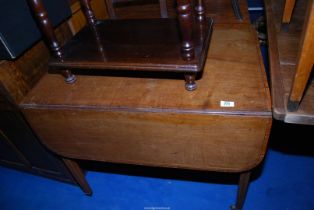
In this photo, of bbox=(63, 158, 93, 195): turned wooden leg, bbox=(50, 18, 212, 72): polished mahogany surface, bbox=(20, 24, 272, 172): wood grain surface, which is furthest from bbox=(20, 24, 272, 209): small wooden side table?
bbox=(63, 158, 93, 195): turned wooden leg

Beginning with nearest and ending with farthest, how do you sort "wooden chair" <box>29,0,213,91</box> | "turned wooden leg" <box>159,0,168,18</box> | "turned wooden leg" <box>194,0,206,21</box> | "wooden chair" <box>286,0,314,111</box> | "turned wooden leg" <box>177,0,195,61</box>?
"wooden chair" <box>286,0,314,111</box>
"turned wooden leg" <box>177,0,195,61</box>
"wooden chair" <box>29,0,213,91</box>
"turned wooden leg" <box>194,0,206,21</box>
"turned wooden leg" <box>159,0,168,18</box>

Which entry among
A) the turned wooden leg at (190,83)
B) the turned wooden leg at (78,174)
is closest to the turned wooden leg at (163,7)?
the turned wooden leg at (190,83)

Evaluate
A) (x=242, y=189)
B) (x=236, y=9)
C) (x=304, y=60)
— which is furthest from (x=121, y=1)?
(x=242, y=189)

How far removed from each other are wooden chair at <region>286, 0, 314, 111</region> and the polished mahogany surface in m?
0.28

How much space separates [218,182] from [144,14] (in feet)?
3.48

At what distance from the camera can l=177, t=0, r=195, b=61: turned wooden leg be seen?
76 cm

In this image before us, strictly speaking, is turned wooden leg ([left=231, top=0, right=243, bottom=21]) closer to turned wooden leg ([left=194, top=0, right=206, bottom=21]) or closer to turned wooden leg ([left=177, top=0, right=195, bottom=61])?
turned wooden leg ([left=194, top=0, right=206, bottom=21])

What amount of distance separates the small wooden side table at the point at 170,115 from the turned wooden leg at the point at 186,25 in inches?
6.4

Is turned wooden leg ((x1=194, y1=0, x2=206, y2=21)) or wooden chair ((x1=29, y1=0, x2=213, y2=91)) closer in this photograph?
wooden chair ((x1=29, y1=0, x2=213, y2=91))

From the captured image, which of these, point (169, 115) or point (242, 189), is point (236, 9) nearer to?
point (169, 115)

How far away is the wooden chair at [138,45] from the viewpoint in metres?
0.87

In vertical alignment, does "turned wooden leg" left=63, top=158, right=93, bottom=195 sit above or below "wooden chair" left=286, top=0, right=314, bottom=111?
below

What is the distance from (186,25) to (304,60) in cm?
33

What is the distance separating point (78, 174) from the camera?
58.8 inches
